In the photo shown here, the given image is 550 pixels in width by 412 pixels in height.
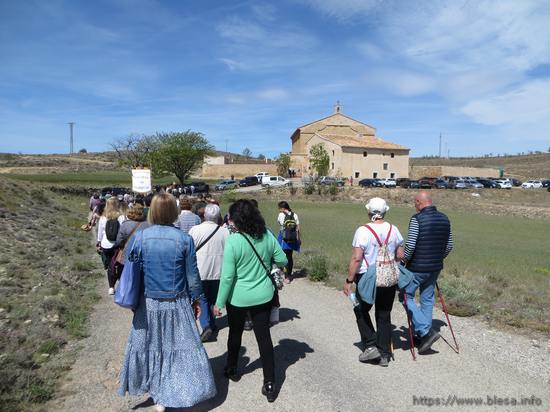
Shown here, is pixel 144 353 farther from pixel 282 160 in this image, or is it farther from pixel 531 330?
pixel 282 160

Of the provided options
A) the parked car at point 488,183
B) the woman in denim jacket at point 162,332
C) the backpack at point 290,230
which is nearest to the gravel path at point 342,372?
the woman in denim jacket at point 162,332

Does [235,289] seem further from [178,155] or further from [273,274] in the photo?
[178,155]

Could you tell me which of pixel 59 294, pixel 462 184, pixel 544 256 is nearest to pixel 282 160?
pixel 462 184

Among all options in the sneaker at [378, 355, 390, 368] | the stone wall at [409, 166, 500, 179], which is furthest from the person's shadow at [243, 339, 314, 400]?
the stone wall at [409, 166, 500, 179]

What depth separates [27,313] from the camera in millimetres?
7172

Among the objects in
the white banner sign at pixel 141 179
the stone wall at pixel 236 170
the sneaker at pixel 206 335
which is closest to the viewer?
the sneaker at pixel 206 335

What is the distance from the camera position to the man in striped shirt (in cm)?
561

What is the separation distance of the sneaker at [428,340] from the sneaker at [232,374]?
231 cm

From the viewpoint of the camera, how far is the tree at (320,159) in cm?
7106

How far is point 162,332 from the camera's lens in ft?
14.0

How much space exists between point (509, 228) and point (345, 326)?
28940 mm

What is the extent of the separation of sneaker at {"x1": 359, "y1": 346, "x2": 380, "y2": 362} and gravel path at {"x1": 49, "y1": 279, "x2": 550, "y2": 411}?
0.08 m

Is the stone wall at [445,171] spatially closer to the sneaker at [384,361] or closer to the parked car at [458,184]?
the parked car at [458,184]

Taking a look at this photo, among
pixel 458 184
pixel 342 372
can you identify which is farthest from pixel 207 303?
pixel 458 184
